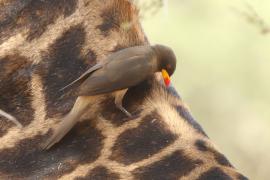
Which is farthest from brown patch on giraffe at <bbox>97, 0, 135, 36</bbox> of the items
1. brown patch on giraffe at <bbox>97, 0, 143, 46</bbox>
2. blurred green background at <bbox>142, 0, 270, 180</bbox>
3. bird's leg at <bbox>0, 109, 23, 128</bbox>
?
blurred green background at <bbox>142, 0, 270, 180</bbox>

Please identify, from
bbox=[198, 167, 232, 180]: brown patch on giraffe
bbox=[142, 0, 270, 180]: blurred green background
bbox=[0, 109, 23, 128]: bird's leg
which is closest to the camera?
bbox=[198, 167, 232, 180]: brown patch on giraffe

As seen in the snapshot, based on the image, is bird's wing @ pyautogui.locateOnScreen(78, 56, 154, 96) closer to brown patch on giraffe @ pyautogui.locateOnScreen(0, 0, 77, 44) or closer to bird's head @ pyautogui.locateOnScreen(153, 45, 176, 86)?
bird's head @ pyautogui.locateOnScreen(153, 45, 176, 86)

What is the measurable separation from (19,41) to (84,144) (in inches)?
10.0

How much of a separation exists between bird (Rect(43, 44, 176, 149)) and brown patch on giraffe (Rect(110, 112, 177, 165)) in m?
0.04

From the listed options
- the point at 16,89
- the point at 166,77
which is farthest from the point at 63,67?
the point at 166,77

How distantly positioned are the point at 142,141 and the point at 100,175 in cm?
10

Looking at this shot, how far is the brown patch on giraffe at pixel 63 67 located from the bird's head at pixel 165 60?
5.9 inches

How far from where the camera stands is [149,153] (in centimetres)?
123

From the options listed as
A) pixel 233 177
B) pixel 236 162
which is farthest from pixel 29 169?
pixel 236 162

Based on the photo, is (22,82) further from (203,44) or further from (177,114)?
(203,44)

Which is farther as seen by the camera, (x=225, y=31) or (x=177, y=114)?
(x=225, y=31)

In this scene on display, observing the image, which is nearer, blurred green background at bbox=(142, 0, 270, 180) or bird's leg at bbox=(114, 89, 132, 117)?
bird's leg at bbox=(114, 89, 132, 117)

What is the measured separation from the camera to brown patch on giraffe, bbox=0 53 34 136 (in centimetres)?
130

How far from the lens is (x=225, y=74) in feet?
7.39
